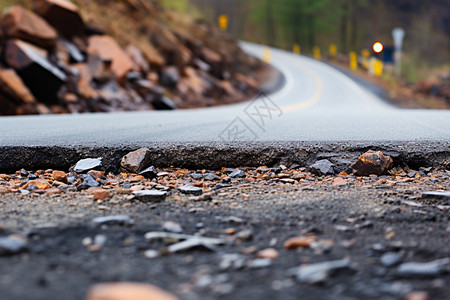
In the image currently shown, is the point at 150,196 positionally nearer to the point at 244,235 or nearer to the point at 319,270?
the point at 244,235

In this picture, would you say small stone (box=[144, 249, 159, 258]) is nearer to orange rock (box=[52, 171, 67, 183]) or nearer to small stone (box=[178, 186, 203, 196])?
small stone (box=[178, 186, 203, 196])

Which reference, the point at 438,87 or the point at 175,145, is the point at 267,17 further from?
the point at 175,145

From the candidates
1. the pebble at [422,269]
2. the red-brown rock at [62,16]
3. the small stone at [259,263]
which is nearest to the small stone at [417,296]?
the pebble at [422,269]

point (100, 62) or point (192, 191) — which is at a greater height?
point (100, 62)

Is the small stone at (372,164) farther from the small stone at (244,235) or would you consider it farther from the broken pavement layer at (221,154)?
the small stone at (244,235)

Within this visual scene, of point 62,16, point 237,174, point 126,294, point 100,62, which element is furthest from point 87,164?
point 62,16

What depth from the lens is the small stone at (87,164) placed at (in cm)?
328

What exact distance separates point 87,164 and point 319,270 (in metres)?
2.40

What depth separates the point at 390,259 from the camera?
5.28 ft

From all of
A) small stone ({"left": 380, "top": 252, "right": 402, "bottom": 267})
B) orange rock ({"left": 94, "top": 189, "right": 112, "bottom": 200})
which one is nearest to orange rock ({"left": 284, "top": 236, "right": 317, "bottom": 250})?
small stone ({"left": 380, "top": 252, "right": 402, "bottom": 267})

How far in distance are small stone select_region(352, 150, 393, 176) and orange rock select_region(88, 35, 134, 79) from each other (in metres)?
9.84

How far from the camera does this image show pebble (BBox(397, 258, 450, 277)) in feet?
4.81

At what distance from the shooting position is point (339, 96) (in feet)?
63.4

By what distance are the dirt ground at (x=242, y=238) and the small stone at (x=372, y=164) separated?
175mm
